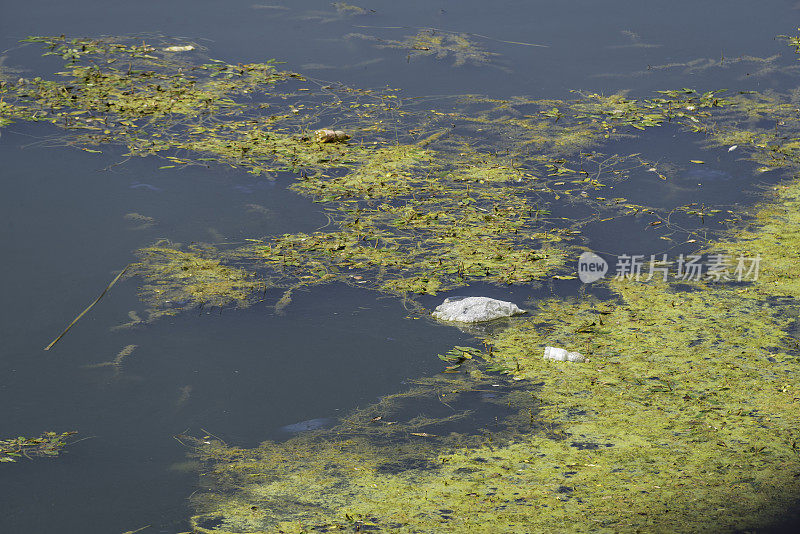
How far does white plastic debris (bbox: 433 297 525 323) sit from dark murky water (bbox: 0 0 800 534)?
91 millimetres

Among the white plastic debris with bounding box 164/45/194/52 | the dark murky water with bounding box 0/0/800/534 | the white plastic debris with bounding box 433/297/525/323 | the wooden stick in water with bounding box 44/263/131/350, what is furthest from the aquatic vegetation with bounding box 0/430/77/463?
the white plastic debris with bounding box 164/45/194/52

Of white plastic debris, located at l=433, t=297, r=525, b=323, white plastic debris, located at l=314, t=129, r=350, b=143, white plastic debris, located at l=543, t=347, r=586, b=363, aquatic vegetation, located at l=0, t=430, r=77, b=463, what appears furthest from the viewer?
white plastic debris, located at l=314, t=129, r=350, b=143

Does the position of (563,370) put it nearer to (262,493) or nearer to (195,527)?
(262,493)

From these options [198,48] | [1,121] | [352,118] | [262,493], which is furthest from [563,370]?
[198,48]

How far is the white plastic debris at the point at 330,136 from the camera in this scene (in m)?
5.75

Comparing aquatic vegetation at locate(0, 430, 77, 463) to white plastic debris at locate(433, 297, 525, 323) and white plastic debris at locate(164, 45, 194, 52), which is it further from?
white plastic debris at locate(164, 45, 194, 52)

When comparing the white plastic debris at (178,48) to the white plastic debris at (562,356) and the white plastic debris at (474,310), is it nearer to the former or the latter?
the white plastic debris at (474,310)

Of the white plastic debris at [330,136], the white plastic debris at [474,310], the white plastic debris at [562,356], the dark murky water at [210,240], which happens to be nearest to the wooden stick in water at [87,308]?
the dark murky water at [210,240]

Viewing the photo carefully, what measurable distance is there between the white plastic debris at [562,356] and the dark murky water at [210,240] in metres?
0.45

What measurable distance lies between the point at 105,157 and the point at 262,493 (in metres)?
3.15

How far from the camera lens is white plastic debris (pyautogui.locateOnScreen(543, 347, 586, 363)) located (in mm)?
3781

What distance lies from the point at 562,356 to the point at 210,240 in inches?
77.5

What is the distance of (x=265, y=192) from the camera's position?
16.9ft

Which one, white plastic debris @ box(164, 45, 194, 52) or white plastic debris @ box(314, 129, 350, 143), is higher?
white plastic debris @ box(164, 45, 194, 52)
